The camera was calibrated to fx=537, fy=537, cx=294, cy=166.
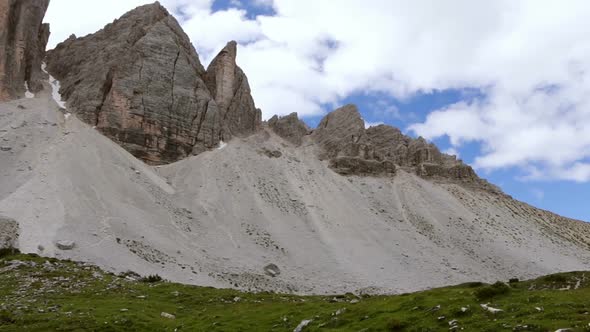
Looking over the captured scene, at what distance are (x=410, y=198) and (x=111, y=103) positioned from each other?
63.0m

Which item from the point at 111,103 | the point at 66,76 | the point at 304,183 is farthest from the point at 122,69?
the point at 304,183

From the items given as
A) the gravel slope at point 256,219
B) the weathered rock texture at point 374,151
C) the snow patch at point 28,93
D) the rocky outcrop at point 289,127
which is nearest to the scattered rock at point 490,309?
the gravel slope at point 256,219

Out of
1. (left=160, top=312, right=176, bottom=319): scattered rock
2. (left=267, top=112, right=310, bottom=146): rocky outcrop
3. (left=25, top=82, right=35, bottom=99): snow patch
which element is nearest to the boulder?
(left=160, top=312, right=176, bottom=319): scattered rock

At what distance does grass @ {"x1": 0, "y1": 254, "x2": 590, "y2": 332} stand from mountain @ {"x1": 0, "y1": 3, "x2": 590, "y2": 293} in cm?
1613

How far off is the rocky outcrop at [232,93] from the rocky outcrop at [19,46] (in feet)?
125

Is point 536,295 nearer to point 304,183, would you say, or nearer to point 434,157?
point 304,183

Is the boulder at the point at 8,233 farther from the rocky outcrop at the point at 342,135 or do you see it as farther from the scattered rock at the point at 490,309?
the rocky outcrop at the point at 342,135

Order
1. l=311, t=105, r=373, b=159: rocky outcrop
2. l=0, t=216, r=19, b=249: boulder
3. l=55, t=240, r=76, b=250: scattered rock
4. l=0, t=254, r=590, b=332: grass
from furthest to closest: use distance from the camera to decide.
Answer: l=311, t=105, r=373, b=159: rocky outcrop
l=55, t=240, r=76, b=250: scattered rock
l=0, t=216, r=19, b=249: boulder
l=0, t=254, r=590, b=332: grass

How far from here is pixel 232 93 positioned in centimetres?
12938

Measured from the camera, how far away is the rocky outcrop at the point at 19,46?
103 m

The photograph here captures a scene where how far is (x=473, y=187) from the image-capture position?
120250mm

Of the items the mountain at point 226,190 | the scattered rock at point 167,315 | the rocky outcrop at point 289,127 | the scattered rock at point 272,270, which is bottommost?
the scattered rock at point 167,315

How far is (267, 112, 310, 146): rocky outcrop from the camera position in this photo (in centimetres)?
13050

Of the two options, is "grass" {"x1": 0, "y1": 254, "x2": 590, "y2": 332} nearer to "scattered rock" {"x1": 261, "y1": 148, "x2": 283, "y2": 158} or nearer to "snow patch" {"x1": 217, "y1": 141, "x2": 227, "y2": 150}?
"scattered rock" {"x1": 261, "y1": 148, "x2": 283, "y2": 158}
